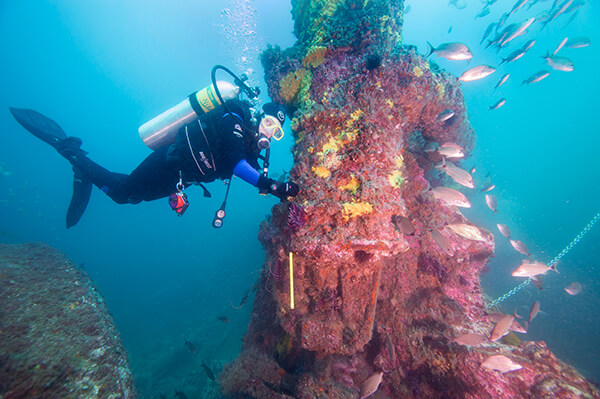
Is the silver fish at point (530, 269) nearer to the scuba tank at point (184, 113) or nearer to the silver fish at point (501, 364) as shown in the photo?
the silver fish at point (501, 364)

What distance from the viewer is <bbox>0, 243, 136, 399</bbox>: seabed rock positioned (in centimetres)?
219

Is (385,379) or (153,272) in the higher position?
(153,272)

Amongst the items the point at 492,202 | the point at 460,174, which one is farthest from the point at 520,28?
the point at 460,174

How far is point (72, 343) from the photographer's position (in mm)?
2729

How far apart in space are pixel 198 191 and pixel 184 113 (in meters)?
99.1

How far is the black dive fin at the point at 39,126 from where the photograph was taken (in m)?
6.69

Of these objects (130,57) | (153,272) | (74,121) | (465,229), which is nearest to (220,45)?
(130,57)

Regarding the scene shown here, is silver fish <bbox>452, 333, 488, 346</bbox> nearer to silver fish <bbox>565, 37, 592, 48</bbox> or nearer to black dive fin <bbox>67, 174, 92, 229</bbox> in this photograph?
black dive fin <bbox>67, 174, 92, 229</bbox>

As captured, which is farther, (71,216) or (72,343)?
(71,216)

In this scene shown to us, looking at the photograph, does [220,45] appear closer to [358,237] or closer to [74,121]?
[74,121]

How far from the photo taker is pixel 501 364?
9.70 ft

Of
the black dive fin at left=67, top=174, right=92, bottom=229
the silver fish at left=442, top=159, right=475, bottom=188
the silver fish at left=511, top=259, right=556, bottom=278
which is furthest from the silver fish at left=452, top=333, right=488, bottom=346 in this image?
the black dive fin at left=67, top=174, right=92, bottom=229

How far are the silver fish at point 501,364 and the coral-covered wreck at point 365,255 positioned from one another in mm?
163

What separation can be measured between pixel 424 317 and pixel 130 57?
109 metres
